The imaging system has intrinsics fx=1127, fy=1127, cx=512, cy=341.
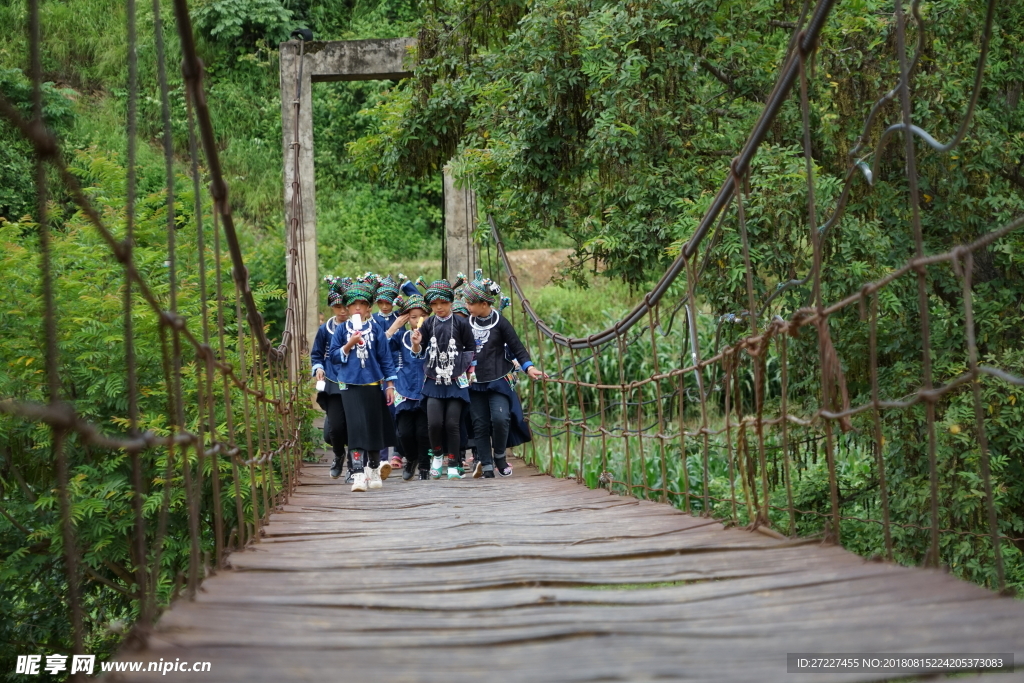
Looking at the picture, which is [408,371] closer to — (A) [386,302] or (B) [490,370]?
(A) [386,302]

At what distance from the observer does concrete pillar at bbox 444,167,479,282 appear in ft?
Result: 25.2

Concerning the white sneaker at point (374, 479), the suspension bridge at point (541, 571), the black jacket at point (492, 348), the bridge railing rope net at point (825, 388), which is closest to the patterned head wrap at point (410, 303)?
the black jacket at point (492, 348)

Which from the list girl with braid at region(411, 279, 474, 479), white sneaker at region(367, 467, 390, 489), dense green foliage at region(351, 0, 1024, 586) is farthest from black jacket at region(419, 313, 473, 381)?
dense green foliage at region(351, 0, 1024, 586)

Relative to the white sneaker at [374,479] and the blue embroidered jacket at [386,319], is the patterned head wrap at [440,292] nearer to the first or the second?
the blue embroidered jacket at [386,319]

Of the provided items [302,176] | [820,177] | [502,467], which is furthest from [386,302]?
[302,176]

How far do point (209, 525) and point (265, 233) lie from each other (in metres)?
9.23

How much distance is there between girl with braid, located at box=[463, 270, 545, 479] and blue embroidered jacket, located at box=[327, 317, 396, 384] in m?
0.50

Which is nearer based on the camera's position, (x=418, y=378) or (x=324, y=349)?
(x=324, y=349)

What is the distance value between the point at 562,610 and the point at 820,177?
9.98ft

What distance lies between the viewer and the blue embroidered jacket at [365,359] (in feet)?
14.6

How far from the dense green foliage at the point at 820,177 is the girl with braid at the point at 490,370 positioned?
2.07 feet

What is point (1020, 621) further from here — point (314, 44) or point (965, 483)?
point (314, 44)

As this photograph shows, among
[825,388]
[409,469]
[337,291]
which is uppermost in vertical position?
[337,291]

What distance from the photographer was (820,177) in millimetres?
4383
